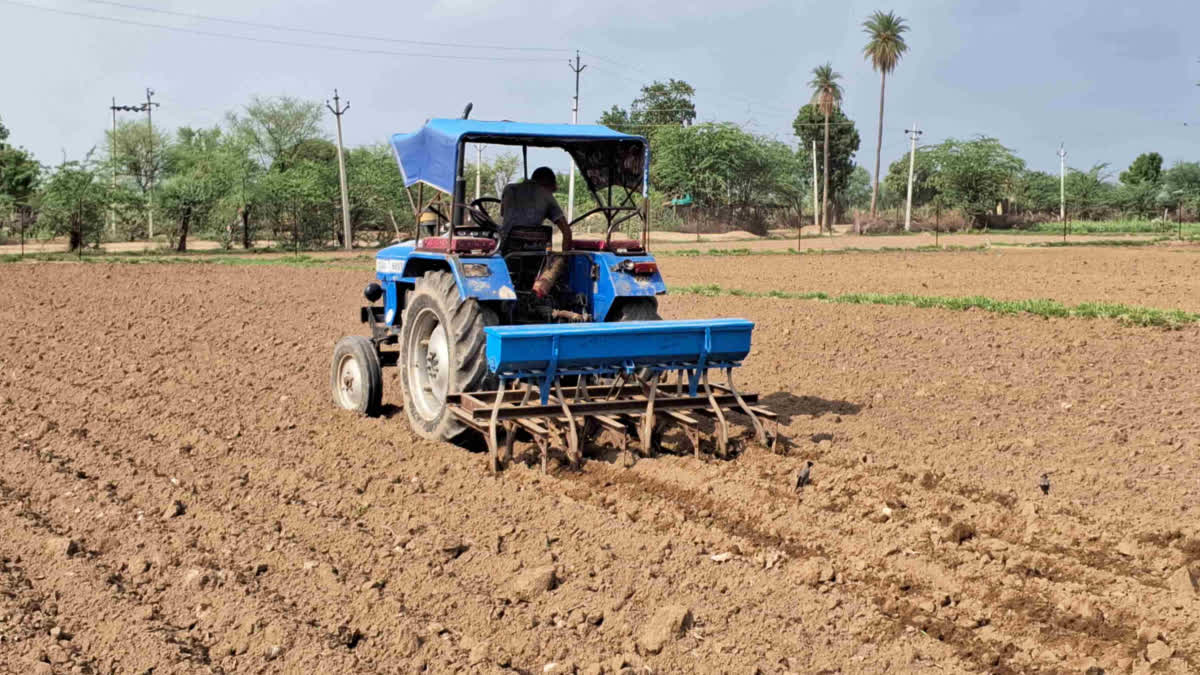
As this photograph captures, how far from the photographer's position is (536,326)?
6.39 m

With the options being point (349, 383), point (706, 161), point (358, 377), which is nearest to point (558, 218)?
point (358, 377)

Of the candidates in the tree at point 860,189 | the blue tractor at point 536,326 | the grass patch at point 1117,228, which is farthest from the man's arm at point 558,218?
the tree at point 860,189

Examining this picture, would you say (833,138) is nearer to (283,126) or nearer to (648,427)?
(283,126)

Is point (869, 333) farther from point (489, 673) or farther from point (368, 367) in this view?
point (489, 673)

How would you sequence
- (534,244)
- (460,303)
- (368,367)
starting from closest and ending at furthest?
(460,303) < (534,244) < (368,367)

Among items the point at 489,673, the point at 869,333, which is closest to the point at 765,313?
the point at 869,333

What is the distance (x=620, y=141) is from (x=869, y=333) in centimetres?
547

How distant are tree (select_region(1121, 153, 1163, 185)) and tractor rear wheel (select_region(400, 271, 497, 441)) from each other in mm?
76434

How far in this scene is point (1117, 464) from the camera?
6.70 meters

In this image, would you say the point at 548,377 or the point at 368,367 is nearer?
the point at 548,377

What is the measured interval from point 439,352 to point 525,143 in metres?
1.57

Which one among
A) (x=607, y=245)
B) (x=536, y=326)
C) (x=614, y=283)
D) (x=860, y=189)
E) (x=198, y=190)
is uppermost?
(x=860, y=189)

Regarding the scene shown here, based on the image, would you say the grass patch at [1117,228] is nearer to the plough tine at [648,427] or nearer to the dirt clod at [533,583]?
the plough tine at [648,427]

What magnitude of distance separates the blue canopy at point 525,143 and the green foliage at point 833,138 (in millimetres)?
59447
